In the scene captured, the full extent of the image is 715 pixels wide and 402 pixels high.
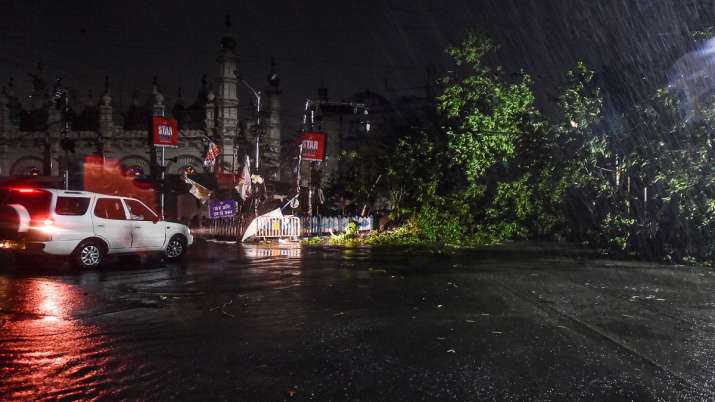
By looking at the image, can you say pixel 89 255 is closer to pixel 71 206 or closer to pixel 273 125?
→ pixel 71 206

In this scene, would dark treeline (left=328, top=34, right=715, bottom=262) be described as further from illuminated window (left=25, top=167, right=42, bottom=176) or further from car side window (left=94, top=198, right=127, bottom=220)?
illuminated window (left=25, top=167, right=42, bottom=176)

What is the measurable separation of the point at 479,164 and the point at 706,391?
18661mm

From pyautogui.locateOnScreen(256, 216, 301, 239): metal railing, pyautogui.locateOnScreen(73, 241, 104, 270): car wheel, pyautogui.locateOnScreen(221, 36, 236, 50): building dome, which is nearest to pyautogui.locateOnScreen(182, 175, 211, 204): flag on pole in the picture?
pyautogui.locateOnScreen(256, 216, 301, 239): metal railing

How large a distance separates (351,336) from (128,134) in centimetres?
3817

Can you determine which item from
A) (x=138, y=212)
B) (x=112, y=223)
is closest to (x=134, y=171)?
(x=138, y=212)

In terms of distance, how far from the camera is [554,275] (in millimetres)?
13586

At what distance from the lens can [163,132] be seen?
30.6 metres

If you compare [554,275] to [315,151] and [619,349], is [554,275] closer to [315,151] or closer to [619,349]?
[619,349]

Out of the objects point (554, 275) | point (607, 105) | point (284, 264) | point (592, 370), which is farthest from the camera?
point (607, 105)

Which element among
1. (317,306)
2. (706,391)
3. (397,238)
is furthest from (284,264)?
(706,391)

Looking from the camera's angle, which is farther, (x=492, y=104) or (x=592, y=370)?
(x=492, y=104)

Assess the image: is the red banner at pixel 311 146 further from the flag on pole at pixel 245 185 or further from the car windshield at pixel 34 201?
the car windshield at pixel 34 201

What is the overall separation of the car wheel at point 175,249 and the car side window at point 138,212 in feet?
3.08

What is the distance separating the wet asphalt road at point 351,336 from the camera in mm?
5156
